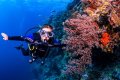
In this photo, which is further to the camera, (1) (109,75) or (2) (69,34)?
(2) (69,34)

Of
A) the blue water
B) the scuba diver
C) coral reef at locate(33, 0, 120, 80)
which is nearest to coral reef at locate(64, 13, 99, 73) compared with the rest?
coral reef at locate(33, 0, 120, 80)

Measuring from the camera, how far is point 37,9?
1738 inches

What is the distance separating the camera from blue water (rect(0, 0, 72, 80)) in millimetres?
37438

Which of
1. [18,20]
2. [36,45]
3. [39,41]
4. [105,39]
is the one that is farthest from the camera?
[18,20]

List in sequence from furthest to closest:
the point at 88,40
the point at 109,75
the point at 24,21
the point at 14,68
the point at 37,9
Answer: the point at 24,21 < the point at 37,9 < the point at 14,68 < the point at 88,40 < the point at 109,75

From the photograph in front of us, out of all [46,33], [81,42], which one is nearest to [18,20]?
[46,33]

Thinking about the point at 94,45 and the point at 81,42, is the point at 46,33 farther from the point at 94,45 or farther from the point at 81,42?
the point at 94,45

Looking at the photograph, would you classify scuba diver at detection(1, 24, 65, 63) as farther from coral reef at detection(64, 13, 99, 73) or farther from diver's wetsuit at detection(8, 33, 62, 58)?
coral reef at detection(64, 13, 99, 73)

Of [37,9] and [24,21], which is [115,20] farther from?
[24,21]

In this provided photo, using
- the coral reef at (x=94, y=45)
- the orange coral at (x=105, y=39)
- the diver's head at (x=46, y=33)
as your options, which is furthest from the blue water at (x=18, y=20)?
the orange coral at (x=105, y=39)

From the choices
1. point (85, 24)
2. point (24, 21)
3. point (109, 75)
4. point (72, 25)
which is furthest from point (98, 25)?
point (24, 21)

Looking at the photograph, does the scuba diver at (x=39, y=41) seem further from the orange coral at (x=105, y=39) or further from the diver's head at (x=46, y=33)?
the orange coral at (x=105, y=39)

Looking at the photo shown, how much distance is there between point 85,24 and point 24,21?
174ft

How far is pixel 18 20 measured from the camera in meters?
55.6
